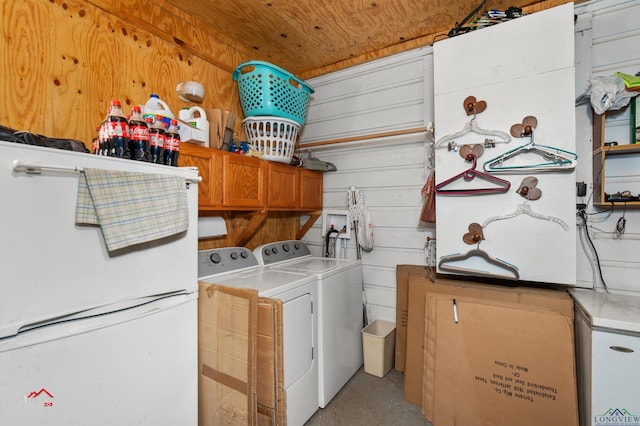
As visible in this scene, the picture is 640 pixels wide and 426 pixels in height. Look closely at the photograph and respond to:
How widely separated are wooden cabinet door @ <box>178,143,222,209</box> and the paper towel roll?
12.4 inches

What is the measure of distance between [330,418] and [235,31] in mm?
3028

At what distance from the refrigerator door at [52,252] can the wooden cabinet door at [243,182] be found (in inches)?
28.4

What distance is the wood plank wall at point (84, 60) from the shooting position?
4.66ft

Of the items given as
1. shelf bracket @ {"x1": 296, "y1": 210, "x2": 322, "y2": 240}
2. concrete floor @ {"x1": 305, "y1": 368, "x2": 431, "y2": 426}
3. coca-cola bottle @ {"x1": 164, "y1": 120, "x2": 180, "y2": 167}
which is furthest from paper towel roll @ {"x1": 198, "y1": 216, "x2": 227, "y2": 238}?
concrete floor @ {"x1": 305, "y1": 368, "x2": 431, "y2": 426}

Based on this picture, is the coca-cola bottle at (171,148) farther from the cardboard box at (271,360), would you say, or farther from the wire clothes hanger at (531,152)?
the wire clothes hanger at (531,152)

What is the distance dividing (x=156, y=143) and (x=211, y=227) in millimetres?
934

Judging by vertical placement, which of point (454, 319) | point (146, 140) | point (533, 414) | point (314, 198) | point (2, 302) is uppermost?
point (146, 140)

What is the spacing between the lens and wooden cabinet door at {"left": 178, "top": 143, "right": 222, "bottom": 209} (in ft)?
5.75

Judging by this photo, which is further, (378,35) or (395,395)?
(378,35)

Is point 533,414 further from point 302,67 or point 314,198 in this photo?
point 302,67

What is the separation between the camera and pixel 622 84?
1.75m

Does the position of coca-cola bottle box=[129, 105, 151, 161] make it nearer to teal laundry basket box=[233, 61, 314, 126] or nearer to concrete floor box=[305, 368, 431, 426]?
teal laundry basket box=[233, 61, 314, 126]

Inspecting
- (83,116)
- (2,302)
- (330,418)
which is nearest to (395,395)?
(330,418)

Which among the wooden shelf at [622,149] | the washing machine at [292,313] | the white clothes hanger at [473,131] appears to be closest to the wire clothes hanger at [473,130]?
the white clothes hanger at [473,131]
